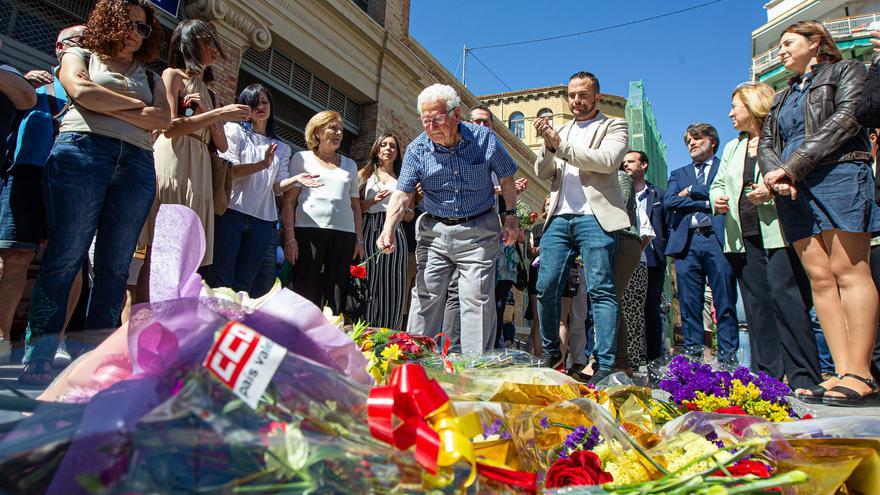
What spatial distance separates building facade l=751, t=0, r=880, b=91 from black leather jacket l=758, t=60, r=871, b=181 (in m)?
26.5

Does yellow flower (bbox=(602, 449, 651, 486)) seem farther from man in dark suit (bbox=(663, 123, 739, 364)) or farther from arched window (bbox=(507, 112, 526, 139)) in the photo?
arched window (bbox=(507, 112, 526, 139))

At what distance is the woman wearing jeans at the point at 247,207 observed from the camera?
384cm

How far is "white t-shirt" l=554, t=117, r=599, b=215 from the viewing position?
357 cm

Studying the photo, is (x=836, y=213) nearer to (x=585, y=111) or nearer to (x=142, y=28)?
(x=585, y=111)

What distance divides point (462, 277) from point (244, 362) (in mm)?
3120

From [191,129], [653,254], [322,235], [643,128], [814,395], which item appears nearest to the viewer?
[814,395]

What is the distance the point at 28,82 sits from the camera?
2.94 m

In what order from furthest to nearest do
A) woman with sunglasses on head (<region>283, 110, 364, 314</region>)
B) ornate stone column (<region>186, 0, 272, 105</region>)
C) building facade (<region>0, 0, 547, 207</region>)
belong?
1. ornate stone column (<region>186, 0, 272, 105</region>)
2. building facade (<region>0, 0, 547, 207</region>)
3. woman with sunglasses on head (<region>283, 110, 364, 314</region>)

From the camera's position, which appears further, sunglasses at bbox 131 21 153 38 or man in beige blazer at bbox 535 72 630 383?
man in beige blazer at bbox 535 72 630 383

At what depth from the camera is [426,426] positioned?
0.62 meters

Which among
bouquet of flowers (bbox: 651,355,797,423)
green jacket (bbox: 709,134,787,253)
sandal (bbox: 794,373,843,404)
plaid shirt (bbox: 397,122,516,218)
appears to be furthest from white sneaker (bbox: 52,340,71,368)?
green jacket (bbox: 709,134,787,253)

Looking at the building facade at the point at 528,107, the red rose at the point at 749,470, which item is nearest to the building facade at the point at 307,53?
the red rose at the point at 749,470

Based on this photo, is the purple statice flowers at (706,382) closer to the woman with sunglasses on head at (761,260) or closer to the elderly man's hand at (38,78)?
the woman with sunglasses on head at (761,260)

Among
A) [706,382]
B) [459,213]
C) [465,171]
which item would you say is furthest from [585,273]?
[706,382]
